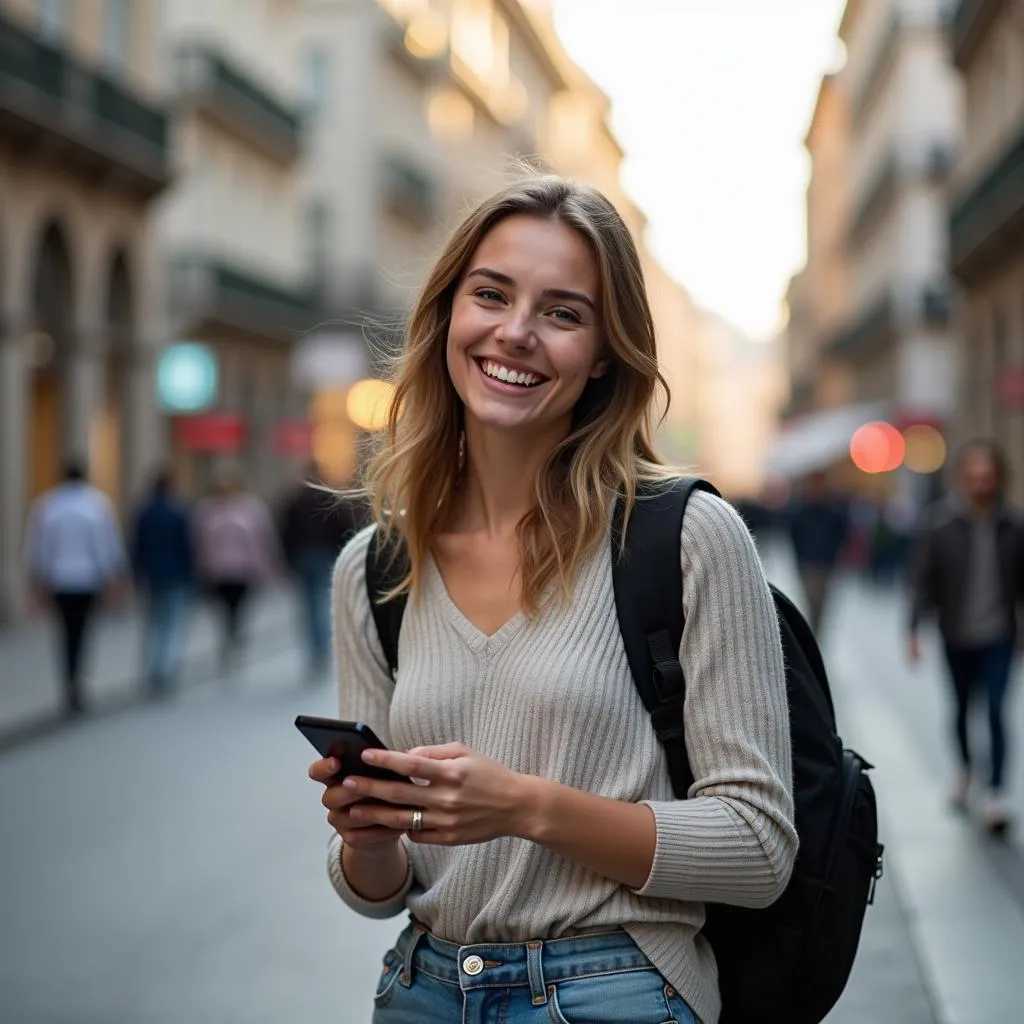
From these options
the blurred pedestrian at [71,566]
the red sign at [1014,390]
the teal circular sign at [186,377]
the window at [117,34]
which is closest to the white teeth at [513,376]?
the blurred pedestrian at [71,566]

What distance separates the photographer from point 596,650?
2506 millimetres

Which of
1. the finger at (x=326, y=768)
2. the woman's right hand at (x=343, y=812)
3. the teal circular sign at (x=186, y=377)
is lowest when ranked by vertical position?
the woman's right hand at (x=343, y=812)

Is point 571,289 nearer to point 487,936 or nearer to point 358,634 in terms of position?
point 358,634

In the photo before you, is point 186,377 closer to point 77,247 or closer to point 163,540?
point 77,247

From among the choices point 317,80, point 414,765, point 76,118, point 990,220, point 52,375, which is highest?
point 317,80

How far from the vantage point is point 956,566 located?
1027 cm

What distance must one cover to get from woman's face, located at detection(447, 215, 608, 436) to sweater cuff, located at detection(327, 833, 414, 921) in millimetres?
639

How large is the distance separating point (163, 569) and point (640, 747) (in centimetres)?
1500

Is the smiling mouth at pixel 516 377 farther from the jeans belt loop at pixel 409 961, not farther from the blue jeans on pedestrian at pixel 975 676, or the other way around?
the blue jeans on pedestrian at pixel 975 676

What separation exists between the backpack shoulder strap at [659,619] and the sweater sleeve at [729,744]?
21 millimetres

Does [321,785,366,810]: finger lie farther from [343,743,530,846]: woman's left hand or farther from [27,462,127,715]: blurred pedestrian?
[27,462,127,715]: blurred pedestrian

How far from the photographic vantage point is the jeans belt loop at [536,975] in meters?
2.45

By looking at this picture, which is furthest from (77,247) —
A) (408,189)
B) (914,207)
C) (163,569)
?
(914,207)

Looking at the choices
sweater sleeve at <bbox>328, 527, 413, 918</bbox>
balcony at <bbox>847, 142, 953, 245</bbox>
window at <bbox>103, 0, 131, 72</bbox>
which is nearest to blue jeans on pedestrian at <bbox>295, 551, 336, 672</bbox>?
window at <bbox>103, 0, 131, 72</bbox>
